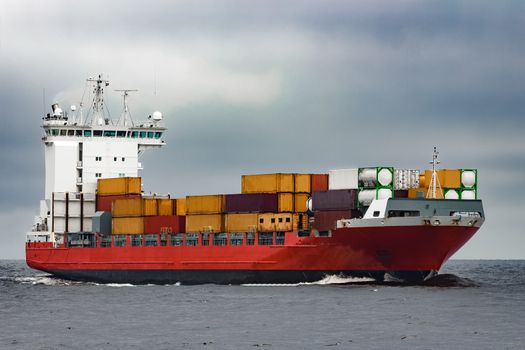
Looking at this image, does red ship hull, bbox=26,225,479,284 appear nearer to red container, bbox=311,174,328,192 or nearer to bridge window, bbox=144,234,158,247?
bridge window, bbox=144,234,158,247

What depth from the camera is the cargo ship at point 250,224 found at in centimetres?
6122

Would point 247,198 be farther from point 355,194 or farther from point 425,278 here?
point 425,278

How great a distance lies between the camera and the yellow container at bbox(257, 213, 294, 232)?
213 ft

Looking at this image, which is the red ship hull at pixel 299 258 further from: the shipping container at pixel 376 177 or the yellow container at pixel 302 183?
the yellow container at pixel 302 183

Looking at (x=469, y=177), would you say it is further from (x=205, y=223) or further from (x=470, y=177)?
(x=205, y=223)

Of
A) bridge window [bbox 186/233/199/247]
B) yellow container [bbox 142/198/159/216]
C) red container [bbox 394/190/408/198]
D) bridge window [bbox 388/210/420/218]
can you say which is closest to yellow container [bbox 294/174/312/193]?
red container [bbox 394/190/408/198]

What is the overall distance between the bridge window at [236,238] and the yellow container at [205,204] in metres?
1.81

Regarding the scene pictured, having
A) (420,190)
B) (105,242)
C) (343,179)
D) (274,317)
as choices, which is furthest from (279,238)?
(105,242)

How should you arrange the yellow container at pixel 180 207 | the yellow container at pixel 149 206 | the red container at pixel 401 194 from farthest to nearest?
the yellow container at pixel 180 207
the yellow container at pixel 149 206
the red container at pixel 401 194

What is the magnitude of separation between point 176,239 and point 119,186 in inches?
336

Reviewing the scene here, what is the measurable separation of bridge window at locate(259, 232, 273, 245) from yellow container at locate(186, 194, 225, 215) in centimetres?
361

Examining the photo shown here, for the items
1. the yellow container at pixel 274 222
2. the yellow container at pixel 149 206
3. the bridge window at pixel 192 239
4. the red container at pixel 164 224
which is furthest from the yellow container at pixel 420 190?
the yellow container at pixel 149 206

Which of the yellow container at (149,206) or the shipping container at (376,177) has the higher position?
the shipping container at (376,177)

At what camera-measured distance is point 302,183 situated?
65375 millimetres
